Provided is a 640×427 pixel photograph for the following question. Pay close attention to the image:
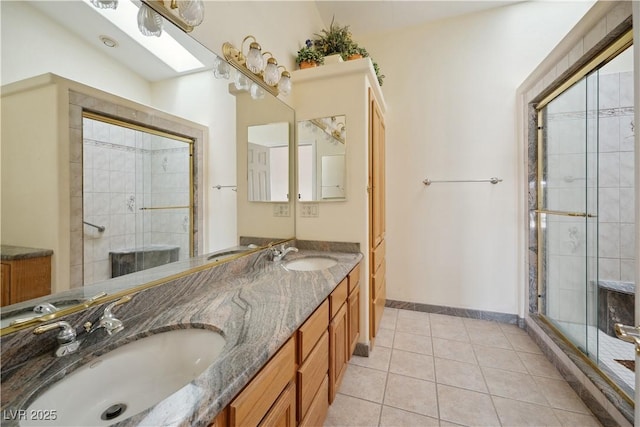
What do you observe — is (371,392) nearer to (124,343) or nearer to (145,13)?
(124,343)

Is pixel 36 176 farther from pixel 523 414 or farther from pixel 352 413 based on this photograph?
pixel 523 414

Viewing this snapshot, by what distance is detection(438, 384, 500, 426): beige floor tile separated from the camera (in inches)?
55.8

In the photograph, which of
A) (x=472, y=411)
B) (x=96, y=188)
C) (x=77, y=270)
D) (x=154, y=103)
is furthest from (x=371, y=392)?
(x=154, y=103)

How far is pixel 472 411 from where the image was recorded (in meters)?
1.48

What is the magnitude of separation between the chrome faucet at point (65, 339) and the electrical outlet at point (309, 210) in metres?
1.61

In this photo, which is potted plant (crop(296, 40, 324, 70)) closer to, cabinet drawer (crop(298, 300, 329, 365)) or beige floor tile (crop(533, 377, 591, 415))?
cabinet drawer (crop(298, 300, 329, 365))

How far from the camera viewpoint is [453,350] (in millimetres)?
2078

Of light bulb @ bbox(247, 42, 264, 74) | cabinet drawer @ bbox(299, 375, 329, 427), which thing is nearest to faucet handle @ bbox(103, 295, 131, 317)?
cabinet drawer @ bbox(299, 375, 329, 427)

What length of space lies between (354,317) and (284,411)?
3.35 feet

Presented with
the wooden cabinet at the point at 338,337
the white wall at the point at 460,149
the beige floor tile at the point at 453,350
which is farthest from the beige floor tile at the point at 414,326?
the wooden cabinet at the point at 338,337

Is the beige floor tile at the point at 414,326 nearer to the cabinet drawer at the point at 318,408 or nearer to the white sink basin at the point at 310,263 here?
the white sink basin at the point at 310,263

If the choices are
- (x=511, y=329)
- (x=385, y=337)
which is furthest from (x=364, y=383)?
(x=511, y=329)

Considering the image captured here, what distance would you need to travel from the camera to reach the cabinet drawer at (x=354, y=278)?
5.53 feet

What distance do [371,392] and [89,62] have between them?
2.10m
